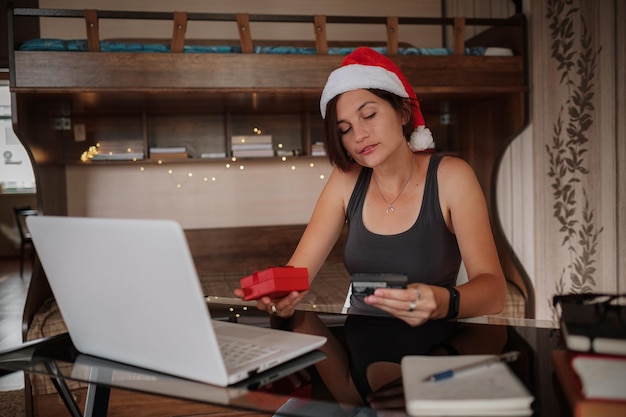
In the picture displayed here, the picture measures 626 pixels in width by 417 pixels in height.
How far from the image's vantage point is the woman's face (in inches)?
64.8

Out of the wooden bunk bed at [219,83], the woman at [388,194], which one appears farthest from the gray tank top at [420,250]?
the wooden bunk bed at [219,83]

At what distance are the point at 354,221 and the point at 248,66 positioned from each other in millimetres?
1577

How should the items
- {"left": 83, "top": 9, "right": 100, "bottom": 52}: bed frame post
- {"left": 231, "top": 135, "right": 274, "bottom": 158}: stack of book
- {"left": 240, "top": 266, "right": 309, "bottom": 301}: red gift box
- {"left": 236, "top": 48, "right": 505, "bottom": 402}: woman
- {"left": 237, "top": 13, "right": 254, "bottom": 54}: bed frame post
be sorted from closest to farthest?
{"left": 240, "top": 266, "right": 309, "bottom": 301}: red gift box → {"left": 236, "top": 48, "right": 505, "bottom": 402}: woman → {"left": 83, "top": 9, "right": 100, "bottom": 52}: bed frame post → {"left": 237, "top": 13, "right": 254, "bottom": 54}: bed frame post → {"left": 231, "top": 135, "right": 274, "bottom": 158}: stack of book

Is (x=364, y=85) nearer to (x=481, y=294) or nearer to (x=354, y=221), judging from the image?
(x=354, y=221)

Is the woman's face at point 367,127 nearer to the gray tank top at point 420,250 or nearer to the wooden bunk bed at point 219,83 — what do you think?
the gray tank top at point 420,250

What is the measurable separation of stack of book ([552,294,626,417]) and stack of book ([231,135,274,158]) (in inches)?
125

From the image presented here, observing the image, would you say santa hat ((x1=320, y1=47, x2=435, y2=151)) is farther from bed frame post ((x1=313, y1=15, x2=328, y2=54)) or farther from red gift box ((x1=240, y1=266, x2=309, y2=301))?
bed frame post ((x1=313, y1=15, x2=328, y2=54))

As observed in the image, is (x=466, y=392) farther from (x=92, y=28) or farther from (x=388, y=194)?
(x=92, y=28)

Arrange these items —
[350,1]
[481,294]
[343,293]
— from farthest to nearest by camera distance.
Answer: [350,1] → [343,293] → [481,294]

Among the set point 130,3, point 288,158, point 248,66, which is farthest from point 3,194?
point 248,66

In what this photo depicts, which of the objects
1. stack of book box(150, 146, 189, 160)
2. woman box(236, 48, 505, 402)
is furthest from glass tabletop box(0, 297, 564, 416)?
stack of book box(150, 146, 189, 160)

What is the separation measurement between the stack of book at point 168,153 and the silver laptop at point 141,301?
9.51ft

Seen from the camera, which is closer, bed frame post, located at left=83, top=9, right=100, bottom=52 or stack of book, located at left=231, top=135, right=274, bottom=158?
bed frame post, located at left=83, top=9, right=100, bottom=52

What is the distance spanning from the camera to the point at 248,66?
10.1 ft
